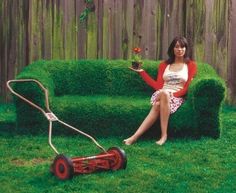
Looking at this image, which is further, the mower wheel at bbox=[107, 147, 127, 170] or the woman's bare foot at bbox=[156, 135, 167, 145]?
the woman's bare foot at bbox=[156, 135, 167, 145]

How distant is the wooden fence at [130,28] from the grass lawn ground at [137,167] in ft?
7.06

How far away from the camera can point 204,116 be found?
8109 millimetres

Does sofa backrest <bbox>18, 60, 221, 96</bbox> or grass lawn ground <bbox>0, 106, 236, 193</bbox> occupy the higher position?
sofa backrest <bbox>18, 60, 221, 96</bbox>

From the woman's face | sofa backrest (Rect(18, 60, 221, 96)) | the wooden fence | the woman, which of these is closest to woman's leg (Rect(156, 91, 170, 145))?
the woman

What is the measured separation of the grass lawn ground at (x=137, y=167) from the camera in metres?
6.12

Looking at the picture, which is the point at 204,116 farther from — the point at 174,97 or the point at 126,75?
the point at 126,75

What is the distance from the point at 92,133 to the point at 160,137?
2.58 feet

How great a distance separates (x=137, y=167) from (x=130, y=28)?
13.2ft

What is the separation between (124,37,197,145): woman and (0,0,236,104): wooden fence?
176 cm

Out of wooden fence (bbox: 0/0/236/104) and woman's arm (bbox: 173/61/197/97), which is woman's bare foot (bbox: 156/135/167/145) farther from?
wooden fence (bbox: 0/0/236/104)

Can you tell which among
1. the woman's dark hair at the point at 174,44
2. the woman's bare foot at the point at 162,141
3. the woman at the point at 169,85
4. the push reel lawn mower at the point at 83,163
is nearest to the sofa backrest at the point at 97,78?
the woman at the point at 169,85

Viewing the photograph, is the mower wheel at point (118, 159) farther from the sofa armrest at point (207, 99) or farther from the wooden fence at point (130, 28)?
the wooden fence at point (130, 28)

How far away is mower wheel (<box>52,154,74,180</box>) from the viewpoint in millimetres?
6215

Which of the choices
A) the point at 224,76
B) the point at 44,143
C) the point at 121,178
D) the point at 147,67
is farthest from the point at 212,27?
the point at 121,178
